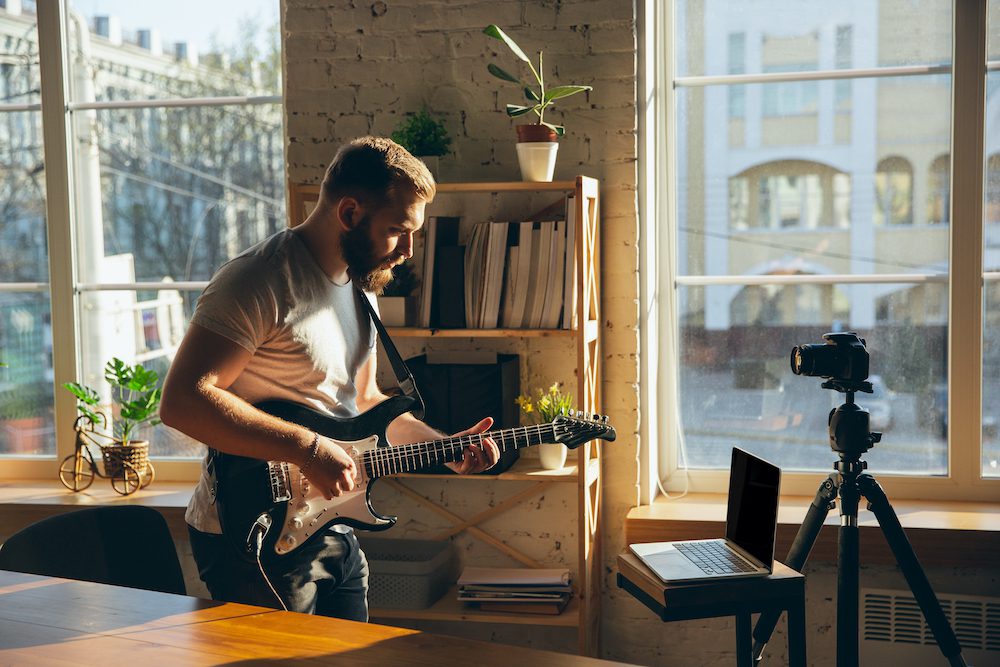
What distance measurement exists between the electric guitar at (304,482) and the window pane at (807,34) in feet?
5.02

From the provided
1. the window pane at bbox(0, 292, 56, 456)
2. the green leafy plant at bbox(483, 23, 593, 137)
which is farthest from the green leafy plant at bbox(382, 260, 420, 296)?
the window pane at bbox(0, 292, 56, 456)

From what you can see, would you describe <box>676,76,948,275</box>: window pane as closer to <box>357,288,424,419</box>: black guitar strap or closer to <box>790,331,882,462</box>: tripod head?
<box>790,331,882,462</box>: tripod head

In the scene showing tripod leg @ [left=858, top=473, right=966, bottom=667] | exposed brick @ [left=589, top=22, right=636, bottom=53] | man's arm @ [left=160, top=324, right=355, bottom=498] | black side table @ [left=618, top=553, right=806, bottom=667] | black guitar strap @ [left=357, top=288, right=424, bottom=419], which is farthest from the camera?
exposed brick @ [left=589, top=22, right=636, bottom=53]

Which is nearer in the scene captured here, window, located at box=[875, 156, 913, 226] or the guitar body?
the guitar body

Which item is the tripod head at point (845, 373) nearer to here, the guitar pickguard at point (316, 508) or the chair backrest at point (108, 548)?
the guitar pickguard at point (316, 508)

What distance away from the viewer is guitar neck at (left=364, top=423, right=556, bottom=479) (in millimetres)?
2271

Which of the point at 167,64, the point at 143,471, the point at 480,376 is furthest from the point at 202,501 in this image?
the point at 167,64

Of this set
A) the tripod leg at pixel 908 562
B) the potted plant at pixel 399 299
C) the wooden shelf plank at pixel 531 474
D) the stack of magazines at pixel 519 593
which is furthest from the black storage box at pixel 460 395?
the tripod leg at pixel 908 562

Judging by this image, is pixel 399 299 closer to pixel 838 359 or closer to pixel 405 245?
pixel 405 245

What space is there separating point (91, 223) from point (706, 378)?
2.32 metres

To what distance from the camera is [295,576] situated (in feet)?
6.86

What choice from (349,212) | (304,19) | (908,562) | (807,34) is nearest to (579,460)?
(908,562)

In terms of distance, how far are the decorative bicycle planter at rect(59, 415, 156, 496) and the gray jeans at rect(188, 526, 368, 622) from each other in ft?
4.24

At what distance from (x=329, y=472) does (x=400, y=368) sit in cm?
52
